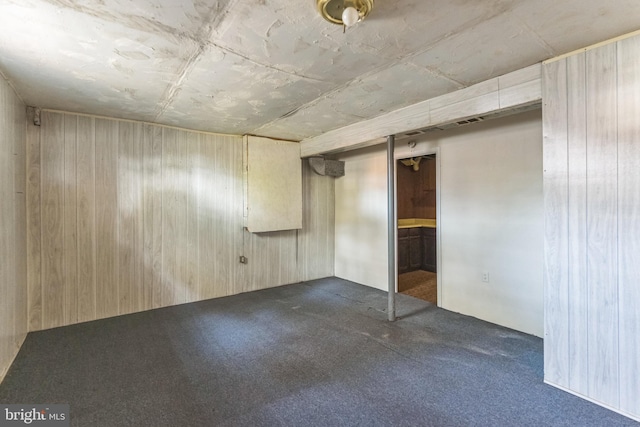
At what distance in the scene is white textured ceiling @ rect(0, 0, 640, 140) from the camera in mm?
1509

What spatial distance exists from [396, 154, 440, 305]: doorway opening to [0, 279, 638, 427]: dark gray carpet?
131 centimetres

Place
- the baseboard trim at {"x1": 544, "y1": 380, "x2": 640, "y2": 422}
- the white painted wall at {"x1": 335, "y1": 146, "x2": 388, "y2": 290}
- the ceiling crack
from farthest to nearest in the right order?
the white painted wall at {"x1": 335, "y1": 146, "x2": 388, "y2": 290} → the ceiling crack → the baseboard trim at {"x1": 544, "y1": 380, "x2": 640, "y2": 422}

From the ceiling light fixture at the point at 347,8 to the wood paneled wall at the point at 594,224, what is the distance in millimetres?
1468

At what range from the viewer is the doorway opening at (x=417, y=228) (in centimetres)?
473

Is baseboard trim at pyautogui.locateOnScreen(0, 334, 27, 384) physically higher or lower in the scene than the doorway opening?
lower

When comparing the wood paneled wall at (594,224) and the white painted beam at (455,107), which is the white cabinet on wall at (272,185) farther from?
the wood paneled wall at (594,224)

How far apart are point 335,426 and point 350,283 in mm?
3198

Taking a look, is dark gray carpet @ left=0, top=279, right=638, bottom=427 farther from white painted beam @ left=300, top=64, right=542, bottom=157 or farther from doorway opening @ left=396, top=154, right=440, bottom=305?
white painted beam @ left=300, top=64, right=542, bottom=157

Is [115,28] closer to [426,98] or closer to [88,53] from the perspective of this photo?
[88,53]

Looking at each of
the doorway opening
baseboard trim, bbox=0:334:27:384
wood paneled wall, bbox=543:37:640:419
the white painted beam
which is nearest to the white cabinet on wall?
the white painted beam

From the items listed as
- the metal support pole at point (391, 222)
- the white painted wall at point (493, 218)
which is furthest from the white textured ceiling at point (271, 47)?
the white painted wall at point (493, 218)

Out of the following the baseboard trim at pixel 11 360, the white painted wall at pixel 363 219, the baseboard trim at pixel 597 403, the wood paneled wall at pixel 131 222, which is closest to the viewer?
the baseboard trim at pixel 597 403

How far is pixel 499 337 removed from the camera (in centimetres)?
283

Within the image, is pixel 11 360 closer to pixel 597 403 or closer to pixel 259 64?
pixel 259 64
